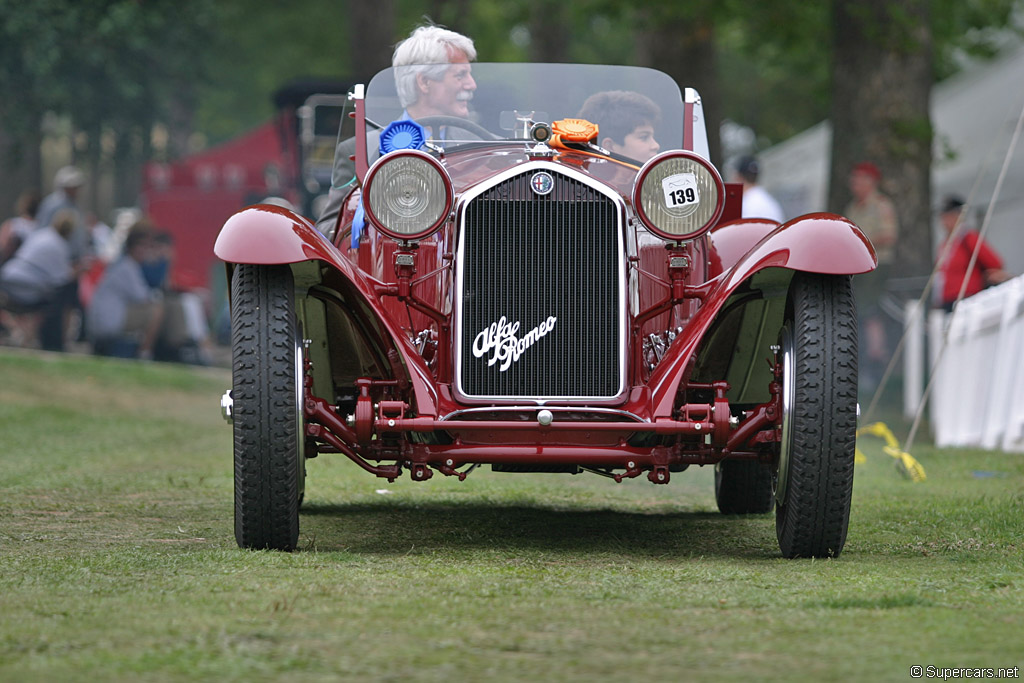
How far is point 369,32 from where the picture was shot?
2358 cm

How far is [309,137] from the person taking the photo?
20203 mm

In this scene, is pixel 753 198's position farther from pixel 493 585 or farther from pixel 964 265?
pixel 493 585

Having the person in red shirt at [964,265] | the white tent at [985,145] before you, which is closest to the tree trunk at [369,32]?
the white tent at [985,145]

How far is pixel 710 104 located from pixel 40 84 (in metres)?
10.0

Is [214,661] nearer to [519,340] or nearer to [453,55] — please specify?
[519,340]

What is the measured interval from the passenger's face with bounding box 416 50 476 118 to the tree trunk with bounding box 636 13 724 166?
11013mm

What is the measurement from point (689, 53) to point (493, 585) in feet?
46.8

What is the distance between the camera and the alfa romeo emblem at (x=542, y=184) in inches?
218

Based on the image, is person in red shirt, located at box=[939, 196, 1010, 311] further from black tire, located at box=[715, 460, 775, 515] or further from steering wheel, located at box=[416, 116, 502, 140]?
steering wheel, located at box=[416, 116, 502, 140]

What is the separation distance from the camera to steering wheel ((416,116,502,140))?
660 cm

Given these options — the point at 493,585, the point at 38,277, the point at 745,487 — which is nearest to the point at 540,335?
the point at 493,585

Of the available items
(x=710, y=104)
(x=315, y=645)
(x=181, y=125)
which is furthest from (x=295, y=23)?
(x=315, y=645)

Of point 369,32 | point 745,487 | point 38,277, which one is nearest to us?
point 745,487

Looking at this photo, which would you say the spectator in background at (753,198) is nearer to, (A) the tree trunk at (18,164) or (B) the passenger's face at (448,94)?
(B) the passenger's face at (448,94)
